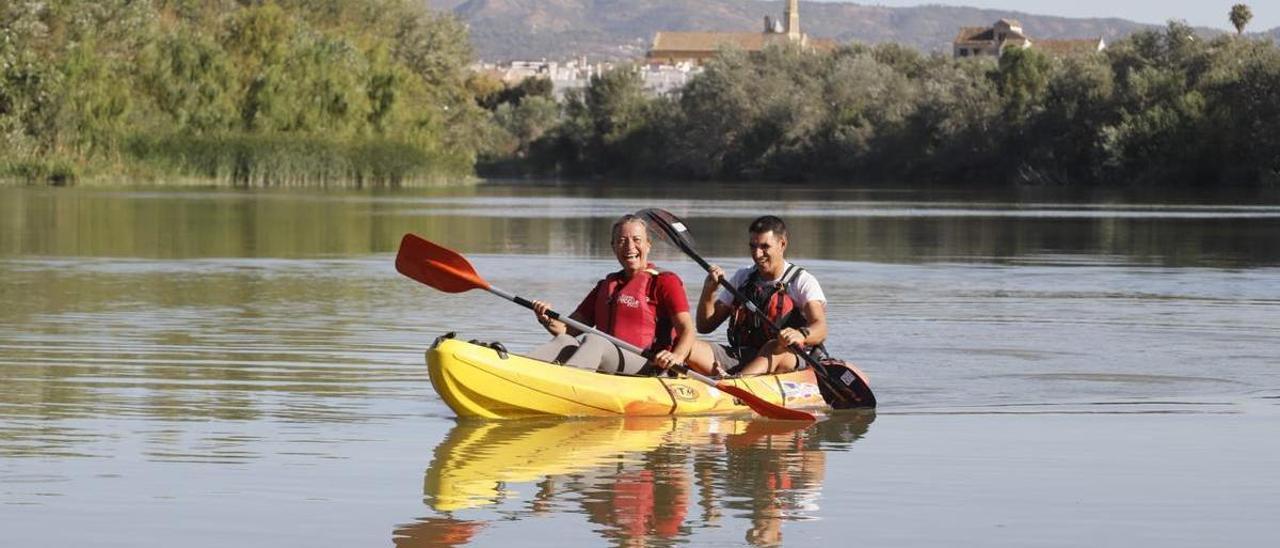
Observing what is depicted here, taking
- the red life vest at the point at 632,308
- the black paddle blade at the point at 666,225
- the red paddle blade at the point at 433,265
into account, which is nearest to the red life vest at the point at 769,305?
the black paddle blade at the point at 666,225

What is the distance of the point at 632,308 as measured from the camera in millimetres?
12023

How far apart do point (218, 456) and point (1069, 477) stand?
3632 millimetres

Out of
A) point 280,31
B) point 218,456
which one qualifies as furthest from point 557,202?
point 218,456

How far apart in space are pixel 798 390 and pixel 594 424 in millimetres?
1268

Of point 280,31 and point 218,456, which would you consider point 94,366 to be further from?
point 280,31

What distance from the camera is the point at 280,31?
242 ft

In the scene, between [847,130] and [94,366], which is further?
[847,130]

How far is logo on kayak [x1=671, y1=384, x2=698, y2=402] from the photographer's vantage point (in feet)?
38.5

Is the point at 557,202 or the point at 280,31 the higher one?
the point at 280,31

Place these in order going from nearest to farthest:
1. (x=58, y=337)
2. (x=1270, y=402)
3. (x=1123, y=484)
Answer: (x=1123, y=484), (x=1270, y=402), (x=58, y=337)

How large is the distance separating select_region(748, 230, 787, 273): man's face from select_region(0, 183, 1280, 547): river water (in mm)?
995

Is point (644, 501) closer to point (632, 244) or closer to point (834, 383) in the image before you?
point (632, 244)

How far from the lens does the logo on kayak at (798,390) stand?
12.1 meters

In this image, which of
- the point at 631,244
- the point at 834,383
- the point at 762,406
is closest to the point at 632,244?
the point at 631,244
